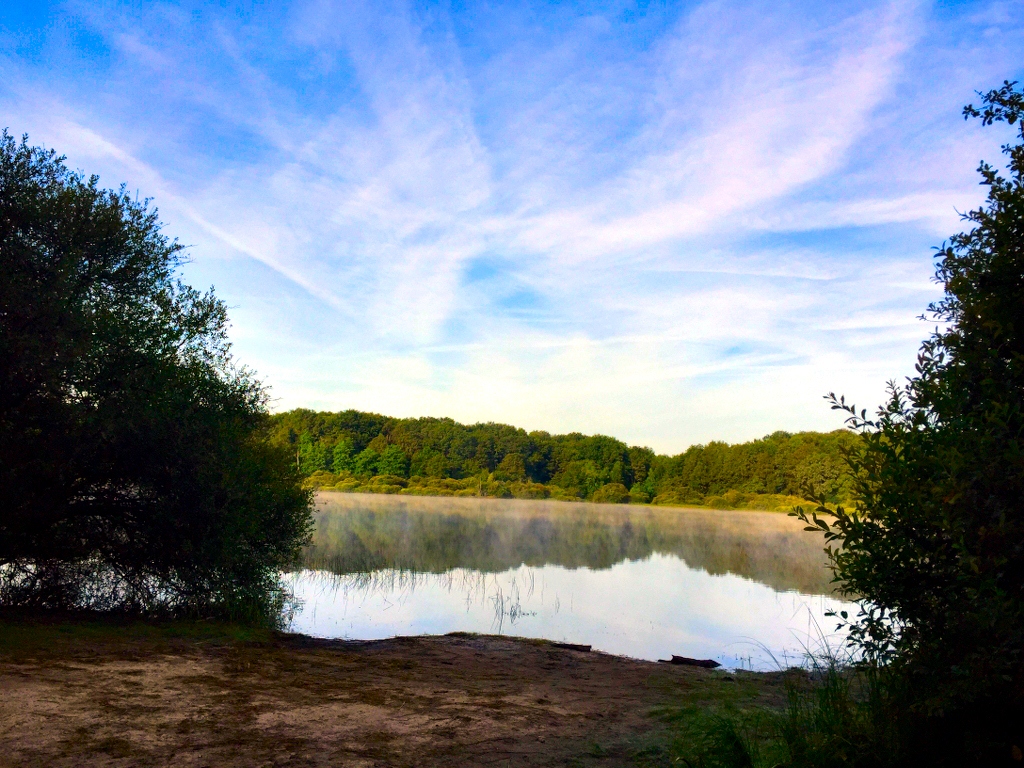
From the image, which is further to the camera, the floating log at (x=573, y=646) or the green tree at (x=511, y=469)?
the green tree at (x=511, y=469)

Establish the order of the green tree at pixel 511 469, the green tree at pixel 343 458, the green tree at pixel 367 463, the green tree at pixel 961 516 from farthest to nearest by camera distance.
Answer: the green tree at pixel 343 458 < the green tree at pixel 511 469 < the green tree at pixel 367 463 < the green tree at pixel 961 516

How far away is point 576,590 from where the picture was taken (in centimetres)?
2125

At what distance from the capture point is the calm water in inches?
610

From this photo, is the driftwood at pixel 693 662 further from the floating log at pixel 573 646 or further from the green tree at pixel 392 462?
the green tree at pixel 392 462

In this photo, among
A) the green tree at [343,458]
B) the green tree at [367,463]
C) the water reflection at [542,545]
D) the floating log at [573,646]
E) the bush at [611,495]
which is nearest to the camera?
the floating log at [573,646]

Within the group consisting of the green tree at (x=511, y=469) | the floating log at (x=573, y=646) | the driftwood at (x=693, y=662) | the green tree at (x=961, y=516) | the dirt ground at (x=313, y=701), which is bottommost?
the driftwood at (x=693, y=662)

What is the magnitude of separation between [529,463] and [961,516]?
104m

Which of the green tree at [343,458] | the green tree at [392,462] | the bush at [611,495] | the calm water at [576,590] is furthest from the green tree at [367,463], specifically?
the calm water at [576,590]

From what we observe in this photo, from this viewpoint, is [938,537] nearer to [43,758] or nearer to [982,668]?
[982,668]

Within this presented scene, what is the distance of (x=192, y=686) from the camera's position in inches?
305

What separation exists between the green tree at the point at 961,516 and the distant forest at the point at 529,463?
78.6 metres

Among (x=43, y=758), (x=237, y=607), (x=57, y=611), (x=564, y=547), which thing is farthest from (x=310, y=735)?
(x=564, y=547)

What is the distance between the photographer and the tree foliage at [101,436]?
39.1 ft

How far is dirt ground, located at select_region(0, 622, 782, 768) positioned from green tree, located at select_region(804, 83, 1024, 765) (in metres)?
2.54
